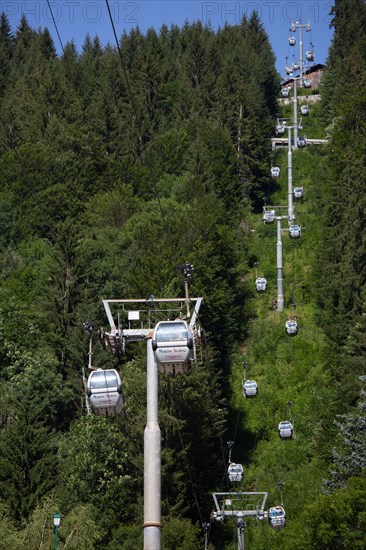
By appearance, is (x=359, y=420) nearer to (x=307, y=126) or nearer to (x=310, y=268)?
(x=310, y=268)

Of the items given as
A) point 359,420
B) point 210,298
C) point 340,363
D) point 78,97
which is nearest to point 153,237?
point 210,298

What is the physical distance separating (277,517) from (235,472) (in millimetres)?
4688

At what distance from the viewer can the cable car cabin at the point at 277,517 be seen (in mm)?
54688

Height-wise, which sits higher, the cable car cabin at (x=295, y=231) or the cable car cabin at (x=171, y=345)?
the cable car cabin at (x=171, y=345)

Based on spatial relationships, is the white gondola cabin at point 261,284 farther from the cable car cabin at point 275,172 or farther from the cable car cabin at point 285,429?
the cable car cabin at point 275,172

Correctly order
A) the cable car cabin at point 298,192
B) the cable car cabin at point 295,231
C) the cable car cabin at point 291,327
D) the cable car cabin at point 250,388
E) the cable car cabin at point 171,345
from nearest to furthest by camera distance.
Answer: the cable car cabin at point 171,345
the cable car cabin at point 250,388
the cable car cabin at point 291,327
the cable car cabin at point 295,231
the cable car cabin at point 298,192

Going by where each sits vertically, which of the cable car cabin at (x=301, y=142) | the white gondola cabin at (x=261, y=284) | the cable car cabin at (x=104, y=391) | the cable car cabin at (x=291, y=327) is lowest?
the cable car cabin at (x=291, y=327)

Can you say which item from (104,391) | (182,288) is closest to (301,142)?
(182,288)

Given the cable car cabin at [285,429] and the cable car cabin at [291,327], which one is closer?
the cable car cabin at [285,429]

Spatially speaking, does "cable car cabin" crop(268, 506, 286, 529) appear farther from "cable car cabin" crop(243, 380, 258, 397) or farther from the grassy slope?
"cable car cabin" crop(243, 380, 258, 397)

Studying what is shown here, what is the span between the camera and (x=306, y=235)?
90.8 metres

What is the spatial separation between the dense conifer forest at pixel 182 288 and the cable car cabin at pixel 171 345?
35.2ft

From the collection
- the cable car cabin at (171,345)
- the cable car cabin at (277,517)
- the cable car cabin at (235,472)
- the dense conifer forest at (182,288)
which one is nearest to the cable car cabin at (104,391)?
the cable car cabin at (171,345)

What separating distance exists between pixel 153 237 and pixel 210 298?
28.8ft
